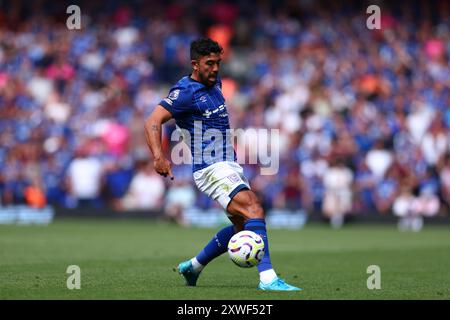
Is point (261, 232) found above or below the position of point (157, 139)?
below

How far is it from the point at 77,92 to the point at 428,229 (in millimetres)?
10945

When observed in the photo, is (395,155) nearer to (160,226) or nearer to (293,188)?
(293,188)

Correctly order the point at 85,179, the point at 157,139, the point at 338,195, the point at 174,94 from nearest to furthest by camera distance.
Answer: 1. the point at 157,139
2. the point at 174,94
3. the point at 338,195
4. the point at 85,179

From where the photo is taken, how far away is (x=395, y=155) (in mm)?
25172

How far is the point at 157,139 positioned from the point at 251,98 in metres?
18.2

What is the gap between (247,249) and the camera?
31.4 feet

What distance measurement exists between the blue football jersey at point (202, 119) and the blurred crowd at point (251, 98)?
14455mm

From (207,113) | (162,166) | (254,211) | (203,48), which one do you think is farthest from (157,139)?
(254,211)

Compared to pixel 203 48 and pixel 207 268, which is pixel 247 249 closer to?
pixel 203 48

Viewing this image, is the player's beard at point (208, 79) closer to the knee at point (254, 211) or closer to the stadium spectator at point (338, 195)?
the knee at point (254, 211)

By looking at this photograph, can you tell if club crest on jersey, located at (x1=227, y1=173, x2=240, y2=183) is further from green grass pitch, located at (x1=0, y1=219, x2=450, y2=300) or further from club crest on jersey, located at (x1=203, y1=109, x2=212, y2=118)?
green grass pitch, located at (x1=0, y1=219, x2=450, y2=300)

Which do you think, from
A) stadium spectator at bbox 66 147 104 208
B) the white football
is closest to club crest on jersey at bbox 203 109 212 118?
the white football

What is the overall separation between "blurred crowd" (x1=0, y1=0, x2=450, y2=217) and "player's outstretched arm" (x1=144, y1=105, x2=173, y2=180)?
1497 centimetres

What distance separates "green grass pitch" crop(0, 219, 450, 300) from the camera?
31.4ft
